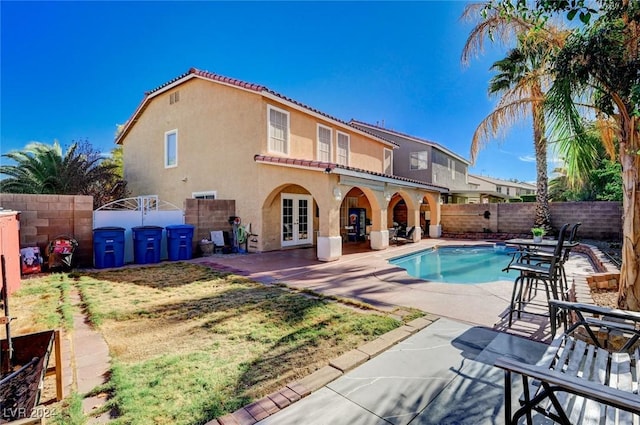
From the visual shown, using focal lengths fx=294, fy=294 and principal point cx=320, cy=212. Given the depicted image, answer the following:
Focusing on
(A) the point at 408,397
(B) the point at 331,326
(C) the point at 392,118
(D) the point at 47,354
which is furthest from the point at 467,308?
(C) the point at 392,118

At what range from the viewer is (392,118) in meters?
30.2

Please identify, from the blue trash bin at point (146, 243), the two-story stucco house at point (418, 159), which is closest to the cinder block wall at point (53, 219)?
the blue trash bin at point (146, 243)

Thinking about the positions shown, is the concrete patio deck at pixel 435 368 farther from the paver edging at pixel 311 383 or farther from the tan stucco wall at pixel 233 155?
the tan stucco wall at pixel 233 155

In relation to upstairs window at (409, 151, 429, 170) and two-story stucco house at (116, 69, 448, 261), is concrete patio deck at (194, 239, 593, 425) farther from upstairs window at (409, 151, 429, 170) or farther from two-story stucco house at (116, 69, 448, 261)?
upstairs window at (409, 151, 429, 170)

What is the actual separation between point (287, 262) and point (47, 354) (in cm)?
843

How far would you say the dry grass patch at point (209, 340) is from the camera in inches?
123

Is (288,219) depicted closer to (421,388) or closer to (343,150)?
(343,150)

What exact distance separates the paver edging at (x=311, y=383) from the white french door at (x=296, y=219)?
1084 centimetres

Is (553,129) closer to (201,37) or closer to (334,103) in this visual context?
(201,37)

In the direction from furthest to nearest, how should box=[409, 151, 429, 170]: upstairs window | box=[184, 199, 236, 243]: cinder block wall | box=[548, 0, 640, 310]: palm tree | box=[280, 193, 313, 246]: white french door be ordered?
box=[409, 151, 429, 170]: upstairs window < box=[280, 193, 313, 246]: white french door < box=[184, 199, 236, 243]: cinder block wall < box=[548, 0, 640, 310]: palm tree

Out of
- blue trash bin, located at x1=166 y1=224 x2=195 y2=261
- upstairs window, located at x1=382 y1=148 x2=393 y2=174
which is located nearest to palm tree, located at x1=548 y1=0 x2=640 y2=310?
blue trash bin, located at x1=166 y1=224 x2=195 y2=261

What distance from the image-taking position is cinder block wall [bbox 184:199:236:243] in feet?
42.6

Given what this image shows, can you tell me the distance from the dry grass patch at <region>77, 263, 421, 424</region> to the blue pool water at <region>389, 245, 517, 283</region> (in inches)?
237

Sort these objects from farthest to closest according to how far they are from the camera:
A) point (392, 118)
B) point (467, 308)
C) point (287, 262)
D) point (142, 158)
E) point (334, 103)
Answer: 1. point (392, 118)
2. point (334, 103)
3. point (142, 158)
4. point (287, 262)
5. point (467, 308)
